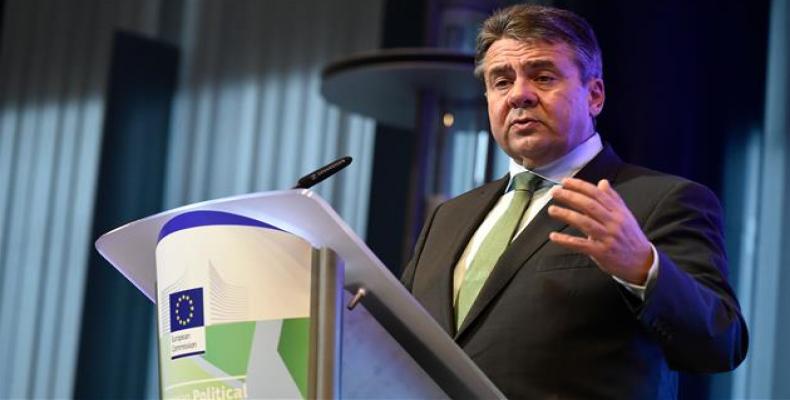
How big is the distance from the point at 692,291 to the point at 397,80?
2.43m

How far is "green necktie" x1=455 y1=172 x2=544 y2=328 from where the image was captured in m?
2.04

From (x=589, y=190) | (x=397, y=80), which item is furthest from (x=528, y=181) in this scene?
(x=397, y=80)

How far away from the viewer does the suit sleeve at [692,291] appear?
5.53 ft

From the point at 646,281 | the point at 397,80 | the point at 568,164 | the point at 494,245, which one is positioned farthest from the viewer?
the point at 397,80

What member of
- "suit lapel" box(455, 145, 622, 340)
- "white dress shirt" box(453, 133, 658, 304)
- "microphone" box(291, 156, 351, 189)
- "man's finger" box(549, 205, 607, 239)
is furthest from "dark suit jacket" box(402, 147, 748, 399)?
"microphone" box(291, 156, 351, 189)

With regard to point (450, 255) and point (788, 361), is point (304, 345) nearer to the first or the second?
point (450, 255)

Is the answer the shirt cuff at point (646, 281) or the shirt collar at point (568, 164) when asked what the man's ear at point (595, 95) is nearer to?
the shirt collar at point (568, 164)

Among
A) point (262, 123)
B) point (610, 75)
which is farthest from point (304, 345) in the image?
point (262, 123)

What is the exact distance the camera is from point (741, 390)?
3.83 metres

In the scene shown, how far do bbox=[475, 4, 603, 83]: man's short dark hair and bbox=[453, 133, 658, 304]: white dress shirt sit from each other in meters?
0.13

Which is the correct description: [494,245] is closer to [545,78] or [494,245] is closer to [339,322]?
[545,78]

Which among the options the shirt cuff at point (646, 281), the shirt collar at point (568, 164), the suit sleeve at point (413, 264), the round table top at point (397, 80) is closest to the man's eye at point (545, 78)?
the shirt collar at point (568, 164)

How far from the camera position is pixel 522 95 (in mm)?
2148

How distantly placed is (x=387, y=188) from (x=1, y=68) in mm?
2720
